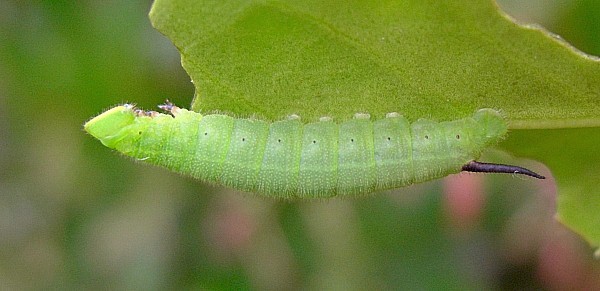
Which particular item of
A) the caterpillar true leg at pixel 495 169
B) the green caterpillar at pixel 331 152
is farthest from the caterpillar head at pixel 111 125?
the caterpillar true leg at pixel 495 169

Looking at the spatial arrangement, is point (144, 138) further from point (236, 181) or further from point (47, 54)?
point (47, 54)

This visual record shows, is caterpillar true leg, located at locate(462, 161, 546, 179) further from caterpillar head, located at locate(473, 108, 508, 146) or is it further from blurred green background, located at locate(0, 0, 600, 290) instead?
blurred green background, located at locate(0, 0, 600, 290)

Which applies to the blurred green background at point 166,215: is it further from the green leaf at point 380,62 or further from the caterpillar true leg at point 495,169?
the green leaf at point 380,62

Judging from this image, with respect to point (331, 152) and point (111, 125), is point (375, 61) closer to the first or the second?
point (331, 152)

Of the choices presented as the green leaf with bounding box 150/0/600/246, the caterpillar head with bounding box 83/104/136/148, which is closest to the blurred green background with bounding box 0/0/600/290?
the caterpillar head with bounding box 83/104/136/148

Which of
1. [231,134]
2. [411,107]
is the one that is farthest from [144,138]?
[411,107]

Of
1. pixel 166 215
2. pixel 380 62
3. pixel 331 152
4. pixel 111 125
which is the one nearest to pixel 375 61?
pixel 380 62
